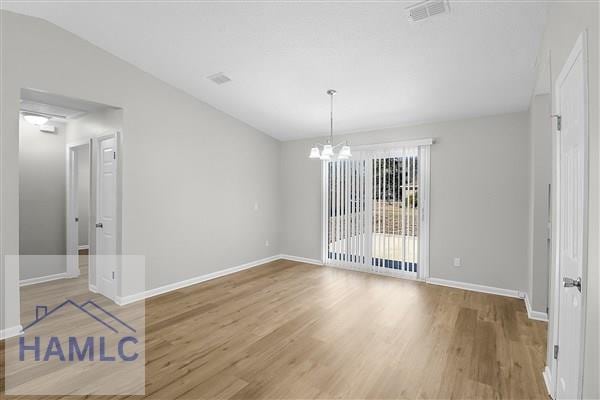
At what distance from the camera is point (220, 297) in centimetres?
412

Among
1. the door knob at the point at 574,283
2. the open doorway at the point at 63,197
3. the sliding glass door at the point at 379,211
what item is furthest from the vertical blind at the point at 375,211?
the open doorway at the point at 63,197

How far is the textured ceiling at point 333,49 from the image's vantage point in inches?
102

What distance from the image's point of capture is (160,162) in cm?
425

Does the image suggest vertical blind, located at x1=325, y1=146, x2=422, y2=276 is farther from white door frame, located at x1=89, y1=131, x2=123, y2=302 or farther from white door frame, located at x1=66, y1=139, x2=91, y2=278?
white door frame, located at x1=66, y1=139, x2=91, y2=278

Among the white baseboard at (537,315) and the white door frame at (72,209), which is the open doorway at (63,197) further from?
the white baseboard at (537,315)

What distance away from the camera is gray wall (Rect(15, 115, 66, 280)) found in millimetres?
4719

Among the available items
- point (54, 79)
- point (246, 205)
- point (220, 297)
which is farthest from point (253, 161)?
point (54, 79)

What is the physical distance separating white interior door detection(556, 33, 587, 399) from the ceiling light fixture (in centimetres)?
615

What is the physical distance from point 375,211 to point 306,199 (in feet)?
5.00

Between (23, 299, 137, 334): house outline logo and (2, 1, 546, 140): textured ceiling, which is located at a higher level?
(2, 1, 546, 140): textured ceiling

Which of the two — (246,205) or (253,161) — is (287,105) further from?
(246,205)

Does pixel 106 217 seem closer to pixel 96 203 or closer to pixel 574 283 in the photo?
pixel 96 203

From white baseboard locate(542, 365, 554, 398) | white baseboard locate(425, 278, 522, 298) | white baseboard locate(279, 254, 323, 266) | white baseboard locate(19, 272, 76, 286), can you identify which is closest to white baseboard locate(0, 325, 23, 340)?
white baseboard locate(19, 272, 76, 286)

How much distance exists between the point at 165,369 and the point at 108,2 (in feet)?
11.1
